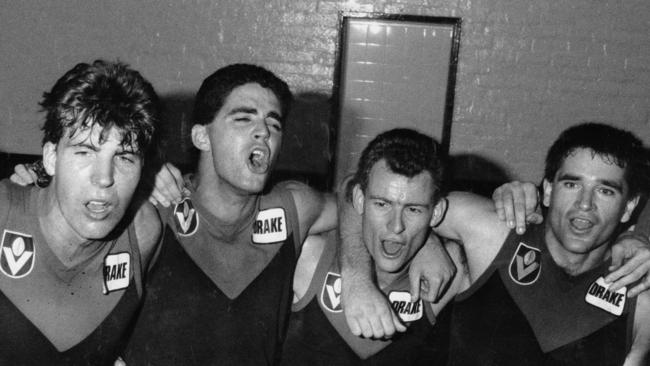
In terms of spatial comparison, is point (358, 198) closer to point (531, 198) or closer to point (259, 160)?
point (259, 160)

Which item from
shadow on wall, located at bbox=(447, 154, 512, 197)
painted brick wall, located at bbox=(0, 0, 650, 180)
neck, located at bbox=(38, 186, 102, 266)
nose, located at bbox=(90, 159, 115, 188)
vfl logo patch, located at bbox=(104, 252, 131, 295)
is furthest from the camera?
shadow on wall, located at bbox=(447, 154, 512, 197)

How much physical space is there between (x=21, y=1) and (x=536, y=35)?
4.80 m

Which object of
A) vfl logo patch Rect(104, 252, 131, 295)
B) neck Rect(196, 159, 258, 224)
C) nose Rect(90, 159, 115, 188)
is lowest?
vfl logo patch Rect(104, 252, 131, 295)

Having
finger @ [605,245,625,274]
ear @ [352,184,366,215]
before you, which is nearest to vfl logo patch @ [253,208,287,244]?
ear @ [352,184,366,215]

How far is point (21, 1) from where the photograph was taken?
5.99m

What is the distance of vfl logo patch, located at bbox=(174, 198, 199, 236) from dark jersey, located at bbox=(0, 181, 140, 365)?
1.05 feet

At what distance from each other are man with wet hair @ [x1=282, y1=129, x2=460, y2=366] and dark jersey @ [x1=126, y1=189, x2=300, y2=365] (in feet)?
0.38

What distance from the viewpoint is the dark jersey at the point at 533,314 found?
Result: 2.74m

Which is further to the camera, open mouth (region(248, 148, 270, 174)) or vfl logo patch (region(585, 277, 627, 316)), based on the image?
open mouth (region(248, 148, 270, 174))

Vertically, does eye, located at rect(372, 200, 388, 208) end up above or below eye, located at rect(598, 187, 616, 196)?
below

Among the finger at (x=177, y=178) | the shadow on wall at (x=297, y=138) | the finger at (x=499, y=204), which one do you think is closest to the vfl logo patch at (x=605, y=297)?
the finger at (x=499, y=204)

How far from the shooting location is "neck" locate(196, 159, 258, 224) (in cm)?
291

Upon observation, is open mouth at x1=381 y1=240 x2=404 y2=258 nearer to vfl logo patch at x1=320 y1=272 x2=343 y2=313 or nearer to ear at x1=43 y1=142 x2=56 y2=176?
vfl logo patch at x1=320 y1=272 x2=343 y2=313

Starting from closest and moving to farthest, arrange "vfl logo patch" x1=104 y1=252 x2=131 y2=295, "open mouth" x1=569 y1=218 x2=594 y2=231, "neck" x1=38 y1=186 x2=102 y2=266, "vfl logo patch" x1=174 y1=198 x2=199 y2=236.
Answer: "neck" x1=38 y1=186 x2=102 y2=266
"vfl logo patch" x1=104 y1=252 x2=131 y2=295
"open mouth" x1=569 y1=218 x2=594 y2=231
"vfl logo patch" x1=174 y1=198 x2=199 y2=236
